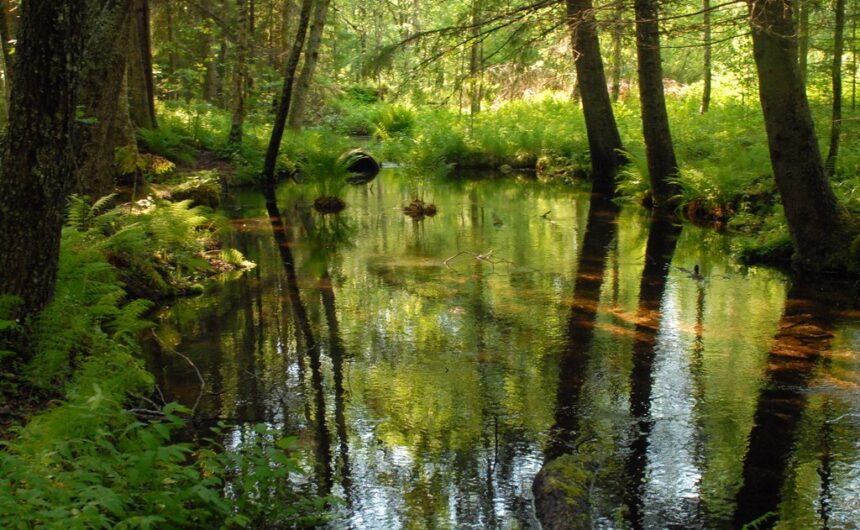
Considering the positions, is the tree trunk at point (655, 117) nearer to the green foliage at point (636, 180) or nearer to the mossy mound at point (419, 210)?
the green foliage at point (636, 180)

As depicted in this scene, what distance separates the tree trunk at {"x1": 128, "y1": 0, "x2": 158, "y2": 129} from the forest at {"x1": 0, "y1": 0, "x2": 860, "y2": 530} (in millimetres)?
918

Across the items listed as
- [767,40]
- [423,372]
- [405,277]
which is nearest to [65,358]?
[423,372]

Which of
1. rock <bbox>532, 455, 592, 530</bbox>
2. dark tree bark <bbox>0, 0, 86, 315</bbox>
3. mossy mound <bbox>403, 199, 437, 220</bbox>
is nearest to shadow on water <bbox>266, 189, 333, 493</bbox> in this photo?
rock <bbox>532, 455, 592, 530</bbox>

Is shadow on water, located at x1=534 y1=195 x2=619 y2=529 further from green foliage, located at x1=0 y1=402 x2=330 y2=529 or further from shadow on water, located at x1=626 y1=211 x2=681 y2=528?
green foliage, located at x1=0 y1=402 x2=330 y2=529

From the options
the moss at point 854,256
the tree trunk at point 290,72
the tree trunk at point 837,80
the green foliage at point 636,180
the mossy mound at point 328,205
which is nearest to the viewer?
the moss at point 854,256

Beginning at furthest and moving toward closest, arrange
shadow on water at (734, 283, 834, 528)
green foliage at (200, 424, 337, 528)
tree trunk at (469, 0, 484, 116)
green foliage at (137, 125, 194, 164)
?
green foliage at (137, 125, 194, 164)
tree trunk at (469, 0, 484, 116)
shadow on water at (734, 283, 834, 528)
green foliage at (200, 424, 337, 528)

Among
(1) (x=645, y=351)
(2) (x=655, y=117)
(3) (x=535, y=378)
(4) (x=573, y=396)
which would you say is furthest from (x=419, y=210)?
(4) (x=573, y=396)

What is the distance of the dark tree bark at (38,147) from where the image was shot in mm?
5016

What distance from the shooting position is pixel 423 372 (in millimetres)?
6773

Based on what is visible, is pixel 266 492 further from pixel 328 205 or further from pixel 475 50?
pixel 328 205

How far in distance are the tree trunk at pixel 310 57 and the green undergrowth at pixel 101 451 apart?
14.5 metres

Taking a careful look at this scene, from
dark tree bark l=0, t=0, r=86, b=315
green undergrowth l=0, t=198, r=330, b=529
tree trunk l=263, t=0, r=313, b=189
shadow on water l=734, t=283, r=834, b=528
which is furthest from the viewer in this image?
tree trunk l=263, t=0, r=313, b=189

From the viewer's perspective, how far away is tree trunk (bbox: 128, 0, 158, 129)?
56.3ft

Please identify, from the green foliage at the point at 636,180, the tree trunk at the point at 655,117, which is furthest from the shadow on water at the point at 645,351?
the green foliage at the point at 636,180
